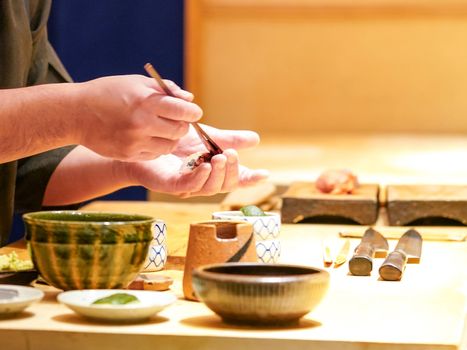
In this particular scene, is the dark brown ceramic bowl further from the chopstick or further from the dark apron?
the dark apron

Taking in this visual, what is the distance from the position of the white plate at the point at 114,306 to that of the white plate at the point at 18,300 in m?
0.04

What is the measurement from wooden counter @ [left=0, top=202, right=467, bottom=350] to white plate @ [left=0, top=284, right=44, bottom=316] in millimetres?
14

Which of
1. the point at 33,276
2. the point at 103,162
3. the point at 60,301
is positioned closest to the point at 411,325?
the point at 60,301

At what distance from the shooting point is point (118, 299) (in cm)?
133

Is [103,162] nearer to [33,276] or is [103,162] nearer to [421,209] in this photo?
[33,276]

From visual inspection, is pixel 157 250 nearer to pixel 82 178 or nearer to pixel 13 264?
pixel 13 264

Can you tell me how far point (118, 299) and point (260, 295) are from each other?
193 millimetres

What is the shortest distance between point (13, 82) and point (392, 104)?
8.95 ft

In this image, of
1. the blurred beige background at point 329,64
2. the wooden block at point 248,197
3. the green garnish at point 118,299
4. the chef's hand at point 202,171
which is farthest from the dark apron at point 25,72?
the blurred beige background at point 329,64

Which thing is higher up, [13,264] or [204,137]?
[204,137]

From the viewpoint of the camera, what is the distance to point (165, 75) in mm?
4660

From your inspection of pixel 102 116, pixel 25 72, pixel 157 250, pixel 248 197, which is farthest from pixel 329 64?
pixel 102 116

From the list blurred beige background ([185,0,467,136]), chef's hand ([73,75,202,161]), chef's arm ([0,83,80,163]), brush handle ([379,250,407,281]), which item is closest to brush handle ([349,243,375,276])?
brush handle ([379,250,407,281])

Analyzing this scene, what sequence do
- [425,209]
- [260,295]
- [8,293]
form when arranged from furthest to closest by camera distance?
[425,209] < [8,293] < [260,295]
